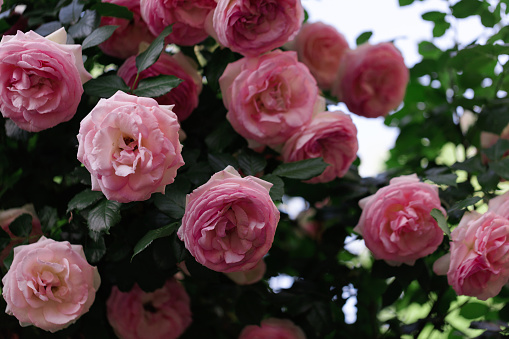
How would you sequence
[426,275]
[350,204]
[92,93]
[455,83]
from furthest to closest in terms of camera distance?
[455,83], [350,204], [426,275], [92,93]

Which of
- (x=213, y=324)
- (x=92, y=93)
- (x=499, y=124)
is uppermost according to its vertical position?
(x=92, y=93)

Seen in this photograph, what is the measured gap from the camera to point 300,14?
0.69m

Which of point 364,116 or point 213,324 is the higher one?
point 364,116

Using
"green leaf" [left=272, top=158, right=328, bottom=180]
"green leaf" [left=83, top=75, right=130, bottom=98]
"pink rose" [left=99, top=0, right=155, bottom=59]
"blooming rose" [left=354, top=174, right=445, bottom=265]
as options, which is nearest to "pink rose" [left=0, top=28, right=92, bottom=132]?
"green leaf" [left=83, top=75, right=130, bottom=98]

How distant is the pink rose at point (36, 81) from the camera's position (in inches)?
23.4

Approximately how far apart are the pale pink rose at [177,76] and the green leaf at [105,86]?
0.05 m

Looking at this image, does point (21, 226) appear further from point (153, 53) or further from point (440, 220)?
point (440, 220)

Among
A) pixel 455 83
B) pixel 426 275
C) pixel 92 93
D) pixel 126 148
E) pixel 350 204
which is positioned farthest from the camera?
pixel 455 83

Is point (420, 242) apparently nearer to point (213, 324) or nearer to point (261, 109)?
point (261, 109)

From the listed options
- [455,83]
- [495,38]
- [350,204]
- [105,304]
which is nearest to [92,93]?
[105,304]

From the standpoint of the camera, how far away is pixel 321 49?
92cm

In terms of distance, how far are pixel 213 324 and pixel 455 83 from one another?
0.64m

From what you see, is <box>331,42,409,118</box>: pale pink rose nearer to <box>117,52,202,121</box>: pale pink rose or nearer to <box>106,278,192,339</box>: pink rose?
<box>117,52,202,121</box>: pale pink rose

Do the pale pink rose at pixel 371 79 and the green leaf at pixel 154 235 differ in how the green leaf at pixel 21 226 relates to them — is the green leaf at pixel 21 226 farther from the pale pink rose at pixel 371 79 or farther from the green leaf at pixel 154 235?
the pale pink rose at pixel 371 79
